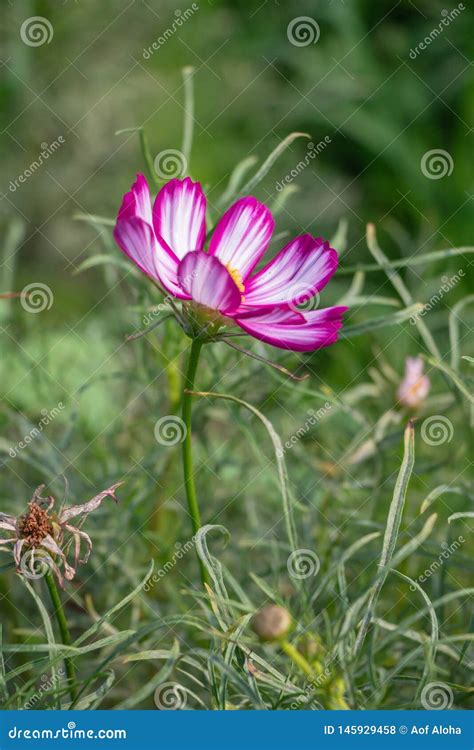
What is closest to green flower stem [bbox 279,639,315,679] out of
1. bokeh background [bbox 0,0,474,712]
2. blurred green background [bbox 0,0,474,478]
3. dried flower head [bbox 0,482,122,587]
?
dried flower head [bbox 0,482,122,587]

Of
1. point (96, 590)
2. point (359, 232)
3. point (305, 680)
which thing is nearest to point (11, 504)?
point (96, 590)

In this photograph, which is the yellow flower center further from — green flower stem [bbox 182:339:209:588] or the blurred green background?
the blurred green background

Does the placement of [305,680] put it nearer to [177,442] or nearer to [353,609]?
[353,609]

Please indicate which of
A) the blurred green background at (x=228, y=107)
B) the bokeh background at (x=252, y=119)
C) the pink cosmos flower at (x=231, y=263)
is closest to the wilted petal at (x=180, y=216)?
the pink cosmos flower at (x=231, y=263)

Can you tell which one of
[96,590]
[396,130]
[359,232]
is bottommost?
[96,590]

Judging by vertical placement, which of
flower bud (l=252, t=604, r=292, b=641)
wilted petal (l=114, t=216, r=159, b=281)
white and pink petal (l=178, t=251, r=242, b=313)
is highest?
white and pink petal (l=178, t=251, r=242, b=313)
